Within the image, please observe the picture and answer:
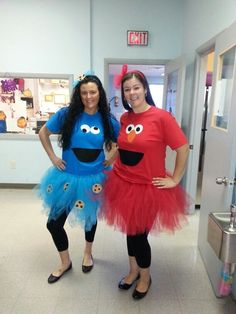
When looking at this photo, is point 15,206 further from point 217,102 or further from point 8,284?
point 217,102

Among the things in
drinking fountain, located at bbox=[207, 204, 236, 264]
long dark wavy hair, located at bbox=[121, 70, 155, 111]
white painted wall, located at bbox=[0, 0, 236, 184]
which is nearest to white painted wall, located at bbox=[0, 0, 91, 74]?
white painted wall, located at bbox=[0, 0, 236, 184]

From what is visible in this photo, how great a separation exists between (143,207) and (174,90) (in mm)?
2255

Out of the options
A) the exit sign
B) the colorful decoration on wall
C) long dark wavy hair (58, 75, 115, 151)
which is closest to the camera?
long dark wavy hair (58, 75, 115, 151)

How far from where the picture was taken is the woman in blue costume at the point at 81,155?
5.63ft

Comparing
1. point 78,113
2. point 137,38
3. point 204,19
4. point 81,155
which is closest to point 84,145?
point 81,155

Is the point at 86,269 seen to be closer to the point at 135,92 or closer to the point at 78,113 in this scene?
the point at 78,113

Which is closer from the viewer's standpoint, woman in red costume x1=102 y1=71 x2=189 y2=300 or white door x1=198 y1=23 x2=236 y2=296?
woman in red costume x1=102 y1=71 x2=189 y2=300

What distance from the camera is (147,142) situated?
1.44 m

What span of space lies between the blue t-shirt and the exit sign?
217 cm

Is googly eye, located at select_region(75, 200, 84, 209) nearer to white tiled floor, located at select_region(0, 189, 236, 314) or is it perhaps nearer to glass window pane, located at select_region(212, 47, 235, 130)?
white tiled floor, located at select_region(0, 189, 236, 314)

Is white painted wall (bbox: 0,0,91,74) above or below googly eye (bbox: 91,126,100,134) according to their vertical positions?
above

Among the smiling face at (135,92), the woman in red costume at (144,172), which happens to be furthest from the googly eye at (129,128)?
the smiling face at (135,92)

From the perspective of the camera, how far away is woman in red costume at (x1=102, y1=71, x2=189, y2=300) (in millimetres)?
1448

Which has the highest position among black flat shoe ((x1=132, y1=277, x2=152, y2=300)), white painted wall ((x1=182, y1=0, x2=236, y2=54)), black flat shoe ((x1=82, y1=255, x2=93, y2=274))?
white painted wall ((x1=182, y1=0, x2=236, y2=54))
